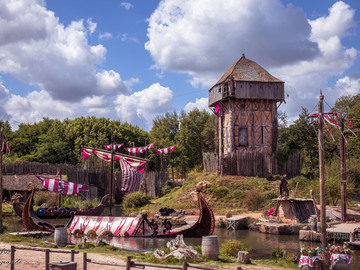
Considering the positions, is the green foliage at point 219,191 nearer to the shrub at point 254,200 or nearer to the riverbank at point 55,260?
the shrub at point 254,200

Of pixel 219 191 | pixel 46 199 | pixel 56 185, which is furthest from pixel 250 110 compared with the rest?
pixel 56 185

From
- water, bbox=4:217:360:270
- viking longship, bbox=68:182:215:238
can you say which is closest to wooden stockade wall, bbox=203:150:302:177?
water, bbox=4:217:360:270

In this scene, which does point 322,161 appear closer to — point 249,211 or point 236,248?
point 236,248

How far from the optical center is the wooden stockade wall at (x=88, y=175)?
4234 cm

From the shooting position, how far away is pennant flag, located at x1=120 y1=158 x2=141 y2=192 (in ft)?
81.4

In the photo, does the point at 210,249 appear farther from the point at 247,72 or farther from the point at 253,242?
the point at 247,72

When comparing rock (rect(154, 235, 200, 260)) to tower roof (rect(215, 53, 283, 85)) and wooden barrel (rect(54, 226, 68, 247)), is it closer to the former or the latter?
wooden barrel (rect(54, 226, 68, 247))

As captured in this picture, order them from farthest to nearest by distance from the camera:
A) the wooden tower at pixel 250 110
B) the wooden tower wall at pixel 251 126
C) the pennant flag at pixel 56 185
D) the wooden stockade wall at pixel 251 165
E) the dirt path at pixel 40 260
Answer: the wooden tower wall at pixel 251 126 → the wooden tower at pixel 250 110 → the wooden stockade wall at pixel 251 165 → the pennant flag at pixel 56 185 → the dirt path at pixel 40 260

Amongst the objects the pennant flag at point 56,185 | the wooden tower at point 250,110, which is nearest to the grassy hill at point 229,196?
the wooden tower at point 250,110

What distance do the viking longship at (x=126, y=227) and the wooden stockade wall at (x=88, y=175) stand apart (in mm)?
19345

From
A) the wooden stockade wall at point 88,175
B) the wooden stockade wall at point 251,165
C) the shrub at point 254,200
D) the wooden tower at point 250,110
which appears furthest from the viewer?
the wooden tower at point 250,110

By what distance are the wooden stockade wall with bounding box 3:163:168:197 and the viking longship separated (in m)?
19.3

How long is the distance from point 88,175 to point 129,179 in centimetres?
2114

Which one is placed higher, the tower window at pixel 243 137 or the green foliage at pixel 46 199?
the tower window at pixel 243 137
